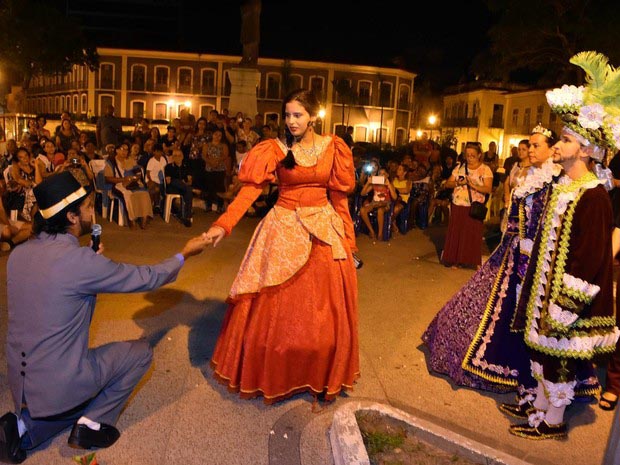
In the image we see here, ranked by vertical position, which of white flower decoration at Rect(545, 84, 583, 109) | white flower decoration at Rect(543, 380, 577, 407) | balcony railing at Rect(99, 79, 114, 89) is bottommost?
white flower decoration at Rect(543, 380, 577, 407)

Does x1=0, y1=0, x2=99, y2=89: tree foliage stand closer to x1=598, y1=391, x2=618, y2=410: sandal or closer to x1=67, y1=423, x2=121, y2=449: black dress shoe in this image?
x1=67, y1=423, x2=121, y2=449: black dress shoe

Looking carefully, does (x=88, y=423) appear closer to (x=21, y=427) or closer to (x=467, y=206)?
(x=21, y=427)

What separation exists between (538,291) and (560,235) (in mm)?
394

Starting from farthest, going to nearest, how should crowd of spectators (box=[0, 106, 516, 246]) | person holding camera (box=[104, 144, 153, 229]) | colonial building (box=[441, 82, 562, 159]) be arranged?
colonial building (box=[441, 82, 562, 159]) → person holding camera (box=[104, 144, 153, 229]) → crowd of spectators (box=[0, 106, 516, 246])

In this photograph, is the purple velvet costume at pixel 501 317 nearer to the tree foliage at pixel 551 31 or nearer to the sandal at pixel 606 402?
the sandal at pixel 606 402

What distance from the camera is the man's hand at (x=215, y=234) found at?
14.5 ft

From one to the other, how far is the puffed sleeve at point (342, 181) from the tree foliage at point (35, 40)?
3583 cm

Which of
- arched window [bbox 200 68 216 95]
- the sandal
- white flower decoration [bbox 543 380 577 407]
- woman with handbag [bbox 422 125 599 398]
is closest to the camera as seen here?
white flower decoration [bbox 543 380 577 407]

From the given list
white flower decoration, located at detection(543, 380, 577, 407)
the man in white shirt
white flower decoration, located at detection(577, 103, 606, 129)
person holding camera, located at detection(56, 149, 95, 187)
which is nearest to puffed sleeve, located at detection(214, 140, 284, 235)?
white flower decoration, located at detection(577, 103, 606, 129)

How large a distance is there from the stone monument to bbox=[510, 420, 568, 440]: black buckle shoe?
1518 centimetres

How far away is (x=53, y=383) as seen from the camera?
3701 millimetres

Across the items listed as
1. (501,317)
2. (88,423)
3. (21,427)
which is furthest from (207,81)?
(21,427)

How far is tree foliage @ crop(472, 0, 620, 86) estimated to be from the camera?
20359mm

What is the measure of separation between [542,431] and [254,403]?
1.98m
